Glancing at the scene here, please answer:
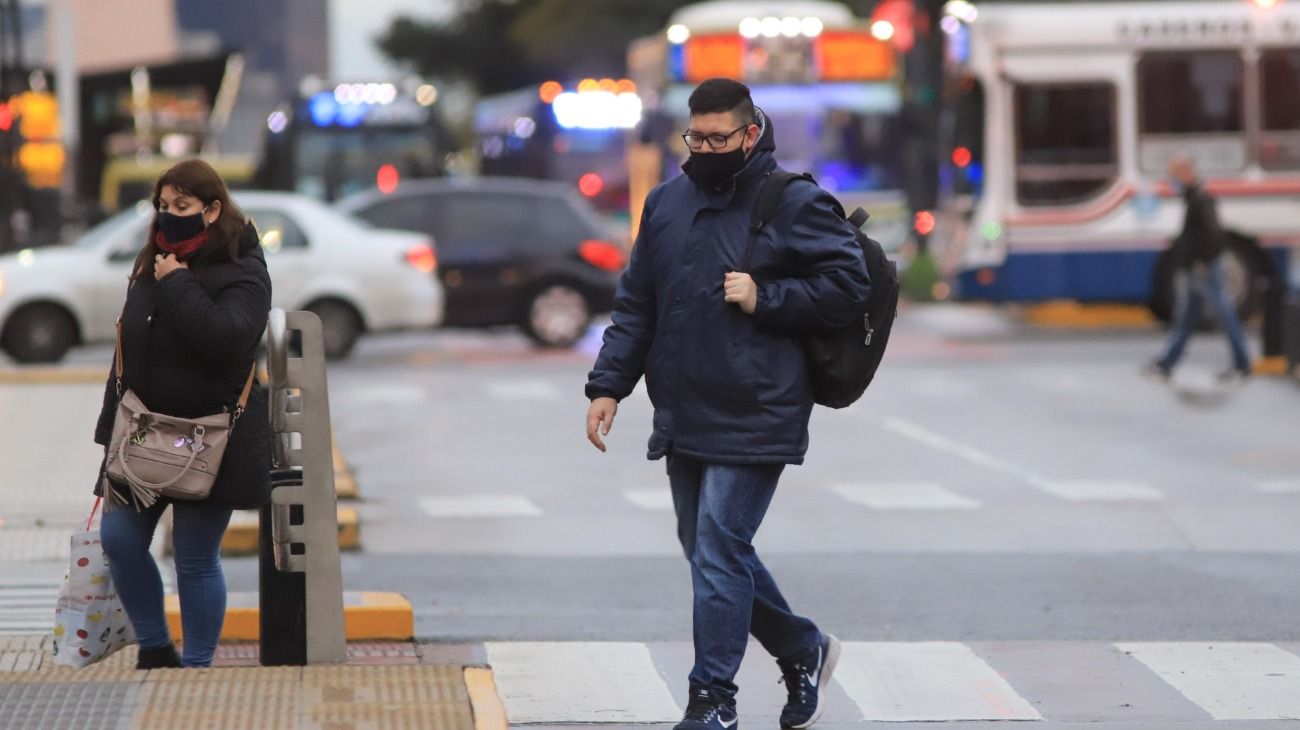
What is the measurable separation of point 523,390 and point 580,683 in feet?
35.7

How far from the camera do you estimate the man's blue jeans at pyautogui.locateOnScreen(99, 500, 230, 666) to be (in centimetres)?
629

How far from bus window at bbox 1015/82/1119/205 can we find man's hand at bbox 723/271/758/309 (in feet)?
57.0

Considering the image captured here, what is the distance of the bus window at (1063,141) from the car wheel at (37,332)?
30.9ft

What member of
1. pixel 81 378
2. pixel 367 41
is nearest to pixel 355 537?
pixel 81 378

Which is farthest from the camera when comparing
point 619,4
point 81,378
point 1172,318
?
point 619,4

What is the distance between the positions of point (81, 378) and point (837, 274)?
1156cm

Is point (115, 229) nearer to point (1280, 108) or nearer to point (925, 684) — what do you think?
point (1280, 108)

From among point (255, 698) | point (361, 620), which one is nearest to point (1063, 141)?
point (361, 620)

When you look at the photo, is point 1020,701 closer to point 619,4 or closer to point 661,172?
point 661,172

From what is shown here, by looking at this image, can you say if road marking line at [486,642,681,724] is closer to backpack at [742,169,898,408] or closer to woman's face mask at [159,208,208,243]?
backpack at [742,169,898,408]

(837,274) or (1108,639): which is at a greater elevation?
(837,274)

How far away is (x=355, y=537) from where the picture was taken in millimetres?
10320

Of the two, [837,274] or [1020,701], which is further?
[1020,701]

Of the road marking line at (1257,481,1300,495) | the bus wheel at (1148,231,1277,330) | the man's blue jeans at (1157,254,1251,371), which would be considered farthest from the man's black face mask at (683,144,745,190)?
the bus wheel at (1148,231,1277,330)
